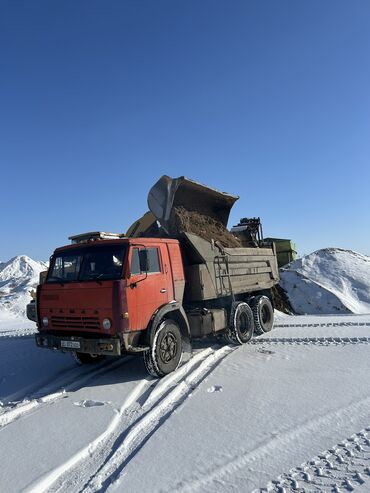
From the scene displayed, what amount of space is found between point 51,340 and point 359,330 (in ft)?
24.3

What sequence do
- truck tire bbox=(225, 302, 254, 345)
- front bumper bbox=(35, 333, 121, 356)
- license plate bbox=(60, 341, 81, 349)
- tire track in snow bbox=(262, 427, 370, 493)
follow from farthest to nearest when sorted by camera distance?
truck tire bbox=(225, 302, 254, 345) < license plate bbox=(60, 341, 81, 349) < front bumper bbox=(35, 333, 121, 356) < tire track in snow bbox=(262, 427, 370, 493)

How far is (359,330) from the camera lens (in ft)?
31.7

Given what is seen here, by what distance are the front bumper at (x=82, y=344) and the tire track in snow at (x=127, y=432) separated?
2.38 feet

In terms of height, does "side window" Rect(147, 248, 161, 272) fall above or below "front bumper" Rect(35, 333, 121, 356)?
above

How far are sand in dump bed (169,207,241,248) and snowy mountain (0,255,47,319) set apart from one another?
1285cm

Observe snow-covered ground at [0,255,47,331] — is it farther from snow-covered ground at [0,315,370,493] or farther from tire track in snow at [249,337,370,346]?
tire track in snow at [249,337,370,346]

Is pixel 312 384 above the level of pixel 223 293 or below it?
below

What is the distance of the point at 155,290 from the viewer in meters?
6.55

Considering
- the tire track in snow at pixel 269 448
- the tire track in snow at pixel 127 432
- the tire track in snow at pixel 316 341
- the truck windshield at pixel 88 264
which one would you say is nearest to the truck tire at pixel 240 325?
the tire track in snow at pixel 316 341

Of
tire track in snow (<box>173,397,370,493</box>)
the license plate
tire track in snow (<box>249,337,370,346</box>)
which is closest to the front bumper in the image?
the license plate

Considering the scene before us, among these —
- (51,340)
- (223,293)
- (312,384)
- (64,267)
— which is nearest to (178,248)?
(223,293)

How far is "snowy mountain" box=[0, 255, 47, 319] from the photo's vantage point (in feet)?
63.3

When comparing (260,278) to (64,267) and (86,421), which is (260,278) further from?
(86,421)

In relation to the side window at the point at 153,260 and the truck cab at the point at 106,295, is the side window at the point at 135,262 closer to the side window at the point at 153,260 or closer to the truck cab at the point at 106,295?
the truck cab at the point at 106,295
